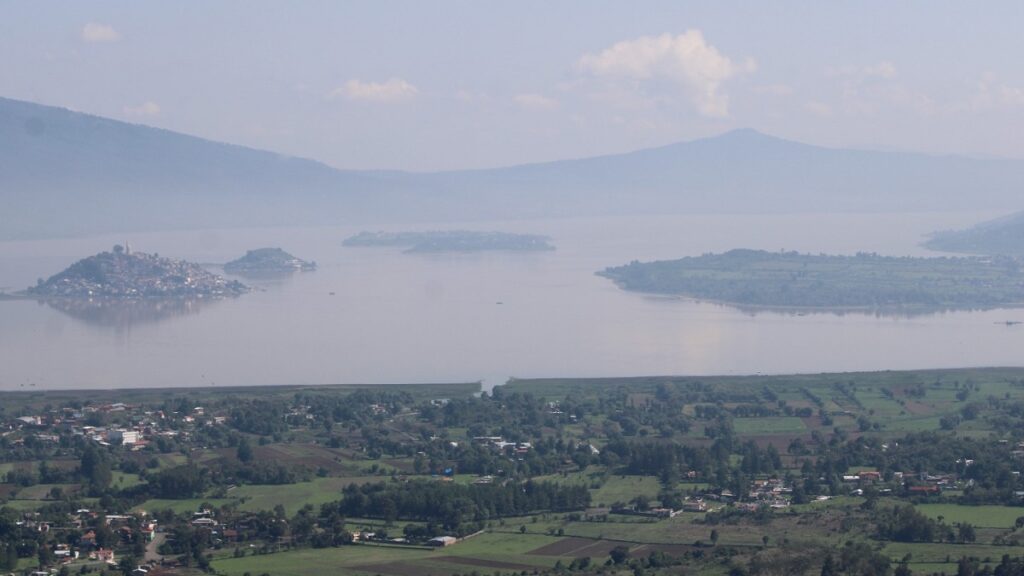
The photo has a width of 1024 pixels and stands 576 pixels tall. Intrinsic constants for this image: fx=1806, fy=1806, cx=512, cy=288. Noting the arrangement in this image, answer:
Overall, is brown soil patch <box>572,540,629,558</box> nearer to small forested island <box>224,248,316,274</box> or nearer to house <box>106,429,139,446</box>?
house <box>106,429,139,446</box>

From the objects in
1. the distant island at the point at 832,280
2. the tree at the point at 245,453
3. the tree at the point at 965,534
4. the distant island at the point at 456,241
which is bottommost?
the tree at the point at 965,534

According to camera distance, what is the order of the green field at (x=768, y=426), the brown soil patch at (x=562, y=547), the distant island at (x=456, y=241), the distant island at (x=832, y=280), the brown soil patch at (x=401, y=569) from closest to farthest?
1. the brown soil patch at (x=401, y=569)
2. the brown soil patch at (x=562, y=547)
3. the green field at (x=768, y=426)
4. the distant island at (x=832, y=280)
5. the distant island at (x=456, y=241)

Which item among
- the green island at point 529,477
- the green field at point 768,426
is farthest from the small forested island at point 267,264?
the green field at point 768,426

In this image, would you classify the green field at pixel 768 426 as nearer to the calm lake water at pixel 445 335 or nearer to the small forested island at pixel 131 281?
the calm lake water at pixel 445 335

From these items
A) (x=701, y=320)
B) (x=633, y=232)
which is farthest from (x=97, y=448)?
(x=633, y=232)

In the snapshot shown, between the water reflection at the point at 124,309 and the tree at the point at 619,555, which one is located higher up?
the water reflection at the point at 124,309

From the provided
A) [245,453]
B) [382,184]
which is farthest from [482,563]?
[382,184]

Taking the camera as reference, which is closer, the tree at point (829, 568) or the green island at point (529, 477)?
the tree at point (829, 568)
